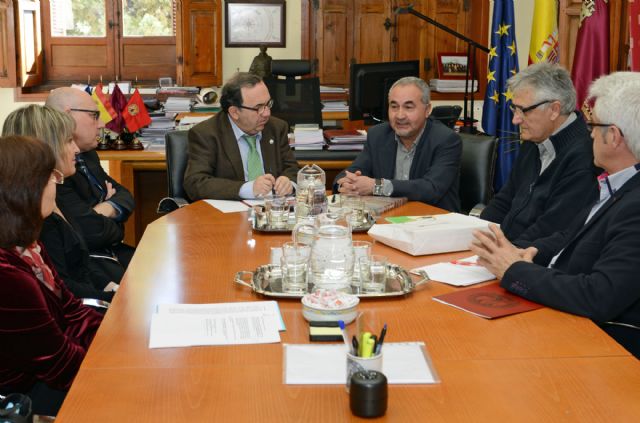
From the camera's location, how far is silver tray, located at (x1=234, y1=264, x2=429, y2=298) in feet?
6.36

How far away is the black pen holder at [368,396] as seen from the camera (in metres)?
1.27

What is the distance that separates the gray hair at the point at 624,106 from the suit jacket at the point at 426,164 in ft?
4.28

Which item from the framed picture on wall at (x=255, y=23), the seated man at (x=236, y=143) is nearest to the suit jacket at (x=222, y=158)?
the seated man at (x=236, y=143)

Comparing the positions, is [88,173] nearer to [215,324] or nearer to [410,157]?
[410,157]

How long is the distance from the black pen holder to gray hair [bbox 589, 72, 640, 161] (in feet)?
3.88

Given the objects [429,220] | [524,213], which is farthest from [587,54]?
[429,220]

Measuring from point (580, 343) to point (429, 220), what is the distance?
102 cm

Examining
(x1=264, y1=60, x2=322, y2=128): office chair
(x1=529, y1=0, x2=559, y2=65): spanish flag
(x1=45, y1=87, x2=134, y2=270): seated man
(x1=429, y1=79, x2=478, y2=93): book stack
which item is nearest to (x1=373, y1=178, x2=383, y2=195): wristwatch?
(x1=45, y1=87, x2=134, y2=270): seated man

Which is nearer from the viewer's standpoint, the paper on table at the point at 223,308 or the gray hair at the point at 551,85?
the paper on table at the point at 223,308

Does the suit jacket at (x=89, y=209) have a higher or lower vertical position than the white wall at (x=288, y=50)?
lower

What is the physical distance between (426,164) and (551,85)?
0.82m

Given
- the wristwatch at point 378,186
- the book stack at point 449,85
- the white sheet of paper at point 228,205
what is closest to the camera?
the white sheet of paper at point 228,205

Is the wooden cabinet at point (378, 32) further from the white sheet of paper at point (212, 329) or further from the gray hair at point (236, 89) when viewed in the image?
the white sheet of paper at point (212, 329)

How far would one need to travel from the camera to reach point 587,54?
4.94 metres
